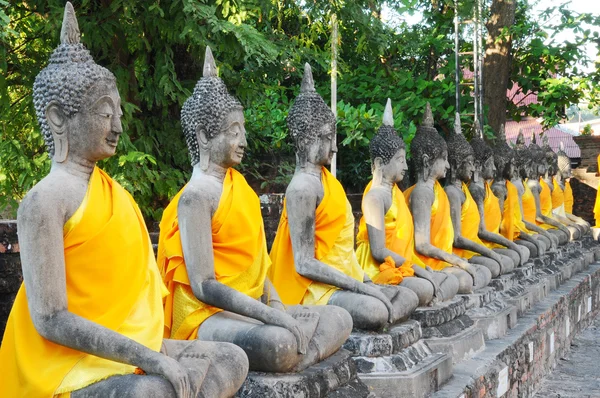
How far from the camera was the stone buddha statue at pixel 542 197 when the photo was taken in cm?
1160

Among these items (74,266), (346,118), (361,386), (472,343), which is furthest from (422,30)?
(74,266)

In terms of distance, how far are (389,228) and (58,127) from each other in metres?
3.18

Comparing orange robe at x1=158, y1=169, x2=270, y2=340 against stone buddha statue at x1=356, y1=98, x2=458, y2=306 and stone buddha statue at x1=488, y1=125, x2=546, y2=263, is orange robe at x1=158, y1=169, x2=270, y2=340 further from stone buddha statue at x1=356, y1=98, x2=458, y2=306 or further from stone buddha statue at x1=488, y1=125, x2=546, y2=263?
stone buddha statue at x1=488, y1=125, x2=546, y2=263

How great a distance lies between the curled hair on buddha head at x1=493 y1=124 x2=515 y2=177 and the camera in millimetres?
9821

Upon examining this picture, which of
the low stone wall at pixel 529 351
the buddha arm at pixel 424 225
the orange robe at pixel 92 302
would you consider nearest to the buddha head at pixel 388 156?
the buddha arm at pixel 424 225

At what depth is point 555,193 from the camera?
12961 mm

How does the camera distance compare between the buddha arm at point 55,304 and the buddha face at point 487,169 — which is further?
the buddha face at point 487,169

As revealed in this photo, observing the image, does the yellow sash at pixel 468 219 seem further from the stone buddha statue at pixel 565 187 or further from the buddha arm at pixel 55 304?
the stone buddha statue at pixel 565 187

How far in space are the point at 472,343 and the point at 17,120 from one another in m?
4.01

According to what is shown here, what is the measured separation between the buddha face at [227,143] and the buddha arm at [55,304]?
4.14 ft

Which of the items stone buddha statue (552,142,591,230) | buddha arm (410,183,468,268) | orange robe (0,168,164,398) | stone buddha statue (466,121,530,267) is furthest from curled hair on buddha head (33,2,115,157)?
stone buddha statue (552,142,591,230)

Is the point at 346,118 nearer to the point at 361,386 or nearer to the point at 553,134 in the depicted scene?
the point at 361,386

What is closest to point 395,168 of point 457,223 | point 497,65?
point 457,223

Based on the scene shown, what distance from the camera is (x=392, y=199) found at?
5812 mm
